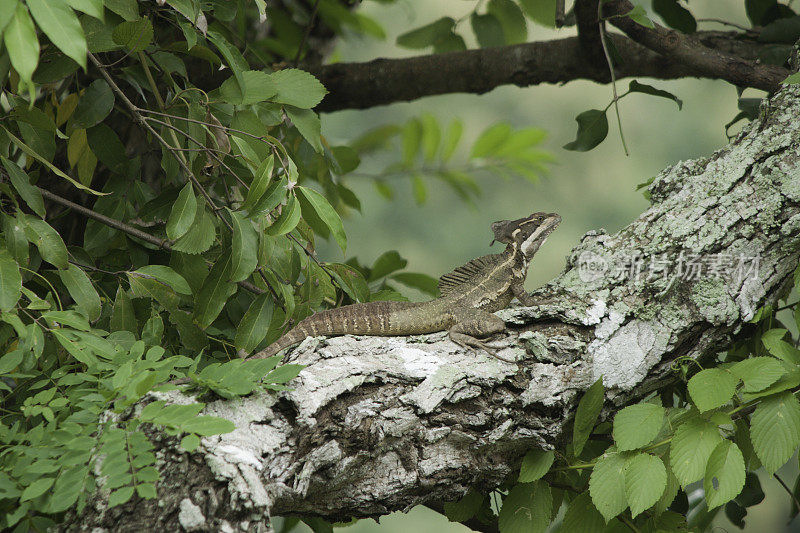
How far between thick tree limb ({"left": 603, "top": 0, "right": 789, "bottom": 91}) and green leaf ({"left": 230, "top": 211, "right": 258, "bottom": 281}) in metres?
1.42

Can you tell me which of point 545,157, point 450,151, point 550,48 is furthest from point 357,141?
point 550,48

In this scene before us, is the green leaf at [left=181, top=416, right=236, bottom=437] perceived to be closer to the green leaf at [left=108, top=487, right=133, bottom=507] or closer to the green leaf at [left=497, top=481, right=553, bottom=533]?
the green leaf at [left=108, top=487, right=133, bottom=507]

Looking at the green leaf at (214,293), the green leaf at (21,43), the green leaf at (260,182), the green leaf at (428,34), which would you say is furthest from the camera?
the green leaf at (428,34)

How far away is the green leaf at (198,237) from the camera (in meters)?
1.56

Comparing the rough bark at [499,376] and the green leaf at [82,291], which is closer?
the rough bark at [499,376]

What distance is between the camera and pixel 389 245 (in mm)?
6949

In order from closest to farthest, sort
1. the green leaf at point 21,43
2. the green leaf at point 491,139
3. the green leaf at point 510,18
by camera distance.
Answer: the green leaf at point 21,43 < the green leaf at point 510,18 < the green leaf at point 491,139

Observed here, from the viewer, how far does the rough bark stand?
1.19 meters

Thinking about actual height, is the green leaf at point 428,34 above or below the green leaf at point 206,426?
above

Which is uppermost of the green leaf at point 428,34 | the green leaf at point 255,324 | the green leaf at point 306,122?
the green leaf at point 428,34

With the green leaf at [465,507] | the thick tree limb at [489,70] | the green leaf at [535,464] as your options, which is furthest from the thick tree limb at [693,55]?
the green leaf at [465,507]

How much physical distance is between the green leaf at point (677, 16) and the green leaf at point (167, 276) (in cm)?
206

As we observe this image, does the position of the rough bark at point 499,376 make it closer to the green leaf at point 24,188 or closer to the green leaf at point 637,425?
the green leaf at point 637,425

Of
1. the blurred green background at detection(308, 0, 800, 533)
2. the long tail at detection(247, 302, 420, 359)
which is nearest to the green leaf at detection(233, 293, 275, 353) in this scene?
the long tail at detection(247, 302, 420, 359)
